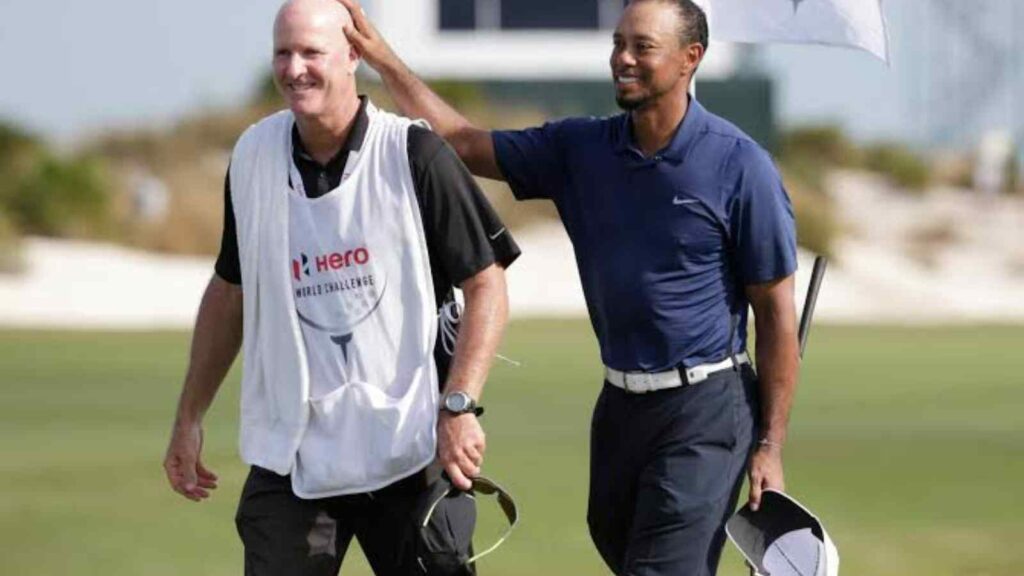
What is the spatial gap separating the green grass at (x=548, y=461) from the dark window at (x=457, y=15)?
147 ft

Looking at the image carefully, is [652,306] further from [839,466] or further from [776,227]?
[839,466]

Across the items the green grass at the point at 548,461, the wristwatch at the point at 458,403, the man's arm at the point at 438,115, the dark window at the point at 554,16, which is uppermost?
the man's arm at the point at 438,115

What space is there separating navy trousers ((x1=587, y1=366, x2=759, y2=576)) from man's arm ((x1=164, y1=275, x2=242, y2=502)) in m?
1.13

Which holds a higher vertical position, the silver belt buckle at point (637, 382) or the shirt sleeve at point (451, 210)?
the shirt sleeve at point (451, 210)

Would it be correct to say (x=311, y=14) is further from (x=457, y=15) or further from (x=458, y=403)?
(x=457, y=15)

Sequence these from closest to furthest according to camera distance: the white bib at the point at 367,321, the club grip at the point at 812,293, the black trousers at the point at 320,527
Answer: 1. the white bib at the point at 367,321
2. the black trousers at the point at 320,527
3. the club grip at the point at 812,293

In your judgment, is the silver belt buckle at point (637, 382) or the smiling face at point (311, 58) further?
the silver belt buckle at point (637, 382)

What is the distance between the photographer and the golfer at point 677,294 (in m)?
8.02

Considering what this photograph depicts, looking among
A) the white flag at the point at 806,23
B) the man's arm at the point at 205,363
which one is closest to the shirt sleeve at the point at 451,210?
the man's arm at the point at 205,363

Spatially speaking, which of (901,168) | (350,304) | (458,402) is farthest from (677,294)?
(901,168)

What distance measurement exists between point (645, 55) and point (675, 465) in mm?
1141

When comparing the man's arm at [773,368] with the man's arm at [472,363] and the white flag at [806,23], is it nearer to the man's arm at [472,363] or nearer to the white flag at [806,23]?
the man's arm at [472,363]

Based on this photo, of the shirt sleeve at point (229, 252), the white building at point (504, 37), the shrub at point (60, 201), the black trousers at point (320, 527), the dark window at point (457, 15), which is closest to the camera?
the black trousers at point (320, 527)

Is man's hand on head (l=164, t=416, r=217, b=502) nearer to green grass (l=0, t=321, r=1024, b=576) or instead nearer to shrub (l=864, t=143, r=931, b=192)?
green grass (l=0, t=321, r=1024, b=576)
